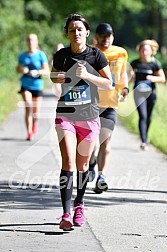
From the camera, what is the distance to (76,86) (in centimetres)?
852

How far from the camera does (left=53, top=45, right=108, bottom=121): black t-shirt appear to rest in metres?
8.50

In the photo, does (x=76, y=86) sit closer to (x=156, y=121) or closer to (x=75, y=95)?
(x=75, y=95)

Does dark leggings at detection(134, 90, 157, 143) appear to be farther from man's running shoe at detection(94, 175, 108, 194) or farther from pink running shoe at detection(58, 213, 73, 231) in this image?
pink running shoe at detection(58, 213, 73, 231)

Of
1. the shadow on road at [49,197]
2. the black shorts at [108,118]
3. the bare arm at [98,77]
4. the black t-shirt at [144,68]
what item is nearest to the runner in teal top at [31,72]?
the black t-shirt at [144,68]

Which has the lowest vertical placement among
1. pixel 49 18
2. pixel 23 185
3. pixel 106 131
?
pixel 49 18

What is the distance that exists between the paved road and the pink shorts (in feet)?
2.74

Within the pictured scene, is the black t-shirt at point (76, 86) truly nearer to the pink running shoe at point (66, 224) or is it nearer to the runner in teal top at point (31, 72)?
the pink running shoe at point (66, 224)

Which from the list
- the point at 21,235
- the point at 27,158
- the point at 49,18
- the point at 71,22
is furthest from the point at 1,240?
the point at 49,18

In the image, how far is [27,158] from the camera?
13867 millimetres

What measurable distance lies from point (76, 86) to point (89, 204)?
1.82 metres

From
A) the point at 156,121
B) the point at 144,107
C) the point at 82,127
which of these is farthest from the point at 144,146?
the point at 82,127

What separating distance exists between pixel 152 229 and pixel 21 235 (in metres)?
1.25

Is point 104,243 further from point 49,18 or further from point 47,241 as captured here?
point 49,18

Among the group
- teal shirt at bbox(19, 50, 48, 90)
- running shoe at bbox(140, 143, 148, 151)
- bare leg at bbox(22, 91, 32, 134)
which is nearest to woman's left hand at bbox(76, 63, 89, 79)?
running shoe at bbox(140, 143, 148, 151)
